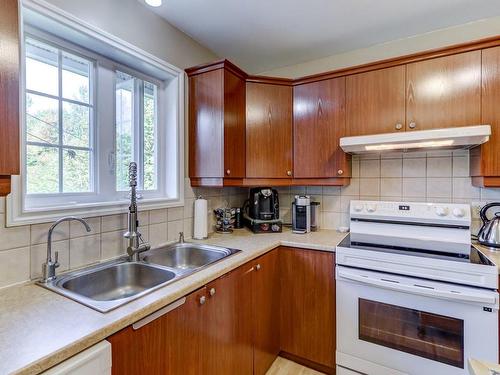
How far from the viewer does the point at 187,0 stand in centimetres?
165

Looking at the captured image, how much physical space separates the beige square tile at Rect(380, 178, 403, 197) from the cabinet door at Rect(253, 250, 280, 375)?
1.01 m

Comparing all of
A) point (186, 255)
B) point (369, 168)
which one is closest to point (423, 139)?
point (369, 168)

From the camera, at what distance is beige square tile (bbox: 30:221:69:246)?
1192 millimetres

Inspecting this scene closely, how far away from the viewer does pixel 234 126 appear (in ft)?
6.61

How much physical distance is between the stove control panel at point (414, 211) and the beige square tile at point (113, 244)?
156cm

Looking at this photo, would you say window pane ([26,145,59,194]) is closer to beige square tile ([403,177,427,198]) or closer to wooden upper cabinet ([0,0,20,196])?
wooden upper cabinet ([0,0,20,196])

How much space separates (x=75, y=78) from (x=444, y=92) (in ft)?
7.25

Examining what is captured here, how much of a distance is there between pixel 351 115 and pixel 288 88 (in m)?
0.56

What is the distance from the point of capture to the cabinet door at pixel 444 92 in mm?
1658

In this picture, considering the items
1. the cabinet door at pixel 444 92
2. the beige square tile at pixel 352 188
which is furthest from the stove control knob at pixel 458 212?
the beige square tile at pixel 352 188

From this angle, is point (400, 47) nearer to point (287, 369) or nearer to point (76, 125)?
point (76, 125)

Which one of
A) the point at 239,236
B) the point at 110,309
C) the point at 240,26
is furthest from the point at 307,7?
the point at 110,309

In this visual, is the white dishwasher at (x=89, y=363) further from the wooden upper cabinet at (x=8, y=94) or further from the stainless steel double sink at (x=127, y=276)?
the wooden upper cabinet at (x=8, y=94)

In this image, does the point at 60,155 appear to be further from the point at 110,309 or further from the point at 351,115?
the point at 351,115
